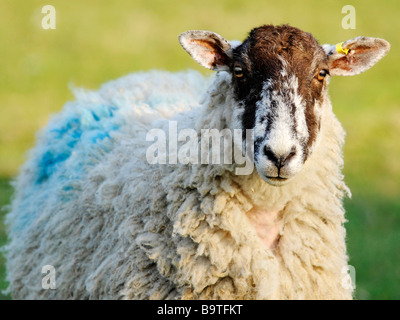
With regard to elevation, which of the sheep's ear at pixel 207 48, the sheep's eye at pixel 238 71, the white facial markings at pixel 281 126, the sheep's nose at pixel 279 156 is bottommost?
the sheep's nose at pixel 279 156

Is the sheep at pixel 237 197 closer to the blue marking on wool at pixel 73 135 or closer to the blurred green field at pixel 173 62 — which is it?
the blue marking on wool at pixel 73 135

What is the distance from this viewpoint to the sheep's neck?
3.35m

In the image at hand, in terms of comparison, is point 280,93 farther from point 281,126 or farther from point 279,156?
point 279,156

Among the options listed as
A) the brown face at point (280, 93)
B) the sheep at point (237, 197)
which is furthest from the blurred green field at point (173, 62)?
the brown face at point (280, 93)

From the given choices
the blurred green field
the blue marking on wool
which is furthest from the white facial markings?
the blurred green field

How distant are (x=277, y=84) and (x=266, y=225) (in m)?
0.69

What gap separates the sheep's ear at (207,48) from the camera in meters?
3.48

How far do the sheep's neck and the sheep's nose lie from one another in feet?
1.48

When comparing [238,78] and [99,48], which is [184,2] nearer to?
[99,48]

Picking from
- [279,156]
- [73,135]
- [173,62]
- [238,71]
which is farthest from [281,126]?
[173,62]

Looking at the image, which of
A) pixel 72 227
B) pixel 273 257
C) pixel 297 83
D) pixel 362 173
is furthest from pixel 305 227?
pixel 362 173

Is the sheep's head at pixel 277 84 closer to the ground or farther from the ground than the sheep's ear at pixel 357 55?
closer to the ground

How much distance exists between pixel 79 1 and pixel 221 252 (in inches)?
573

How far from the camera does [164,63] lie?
1357 centimetres
